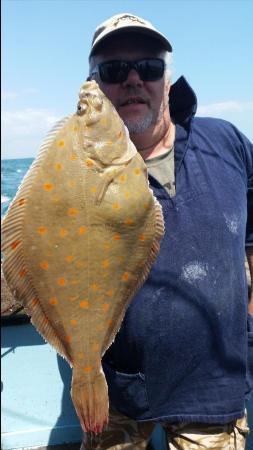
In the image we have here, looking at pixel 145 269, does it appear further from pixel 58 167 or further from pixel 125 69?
pixel 125 69

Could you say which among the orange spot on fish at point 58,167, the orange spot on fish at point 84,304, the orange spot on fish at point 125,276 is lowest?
the orange spot on fish at point 84,304

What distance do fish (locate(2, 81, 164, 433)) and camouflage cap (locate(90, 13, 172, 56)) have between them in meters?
0.61

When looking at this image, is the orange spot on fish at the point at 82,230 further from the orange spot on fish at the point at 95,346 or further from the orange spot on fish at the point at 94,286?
the orange spot on fish at the point at 95,346

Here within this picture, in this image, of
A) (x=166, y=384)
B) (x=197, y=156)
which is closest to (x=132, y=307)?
(x=166, y=384)

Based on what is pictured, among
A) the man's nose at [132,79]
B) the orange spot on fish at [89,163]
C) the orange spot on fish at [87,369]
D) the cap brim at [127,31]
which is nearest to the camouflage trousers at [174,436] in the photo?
the orange spot on fish at [87,369]

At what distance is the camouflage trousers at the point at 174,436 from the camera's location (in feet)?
7.95

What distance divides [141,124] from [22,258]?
3.42 feet

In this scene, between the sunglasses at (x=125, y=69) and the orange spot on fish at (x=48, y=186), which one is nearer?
the orange spot on fish at (x=48, y=186)

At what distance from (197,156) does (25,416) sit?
9.55 ft

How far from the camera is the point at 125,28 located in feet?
7.48

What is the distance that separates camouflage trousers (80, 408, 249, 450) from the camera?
2424mm

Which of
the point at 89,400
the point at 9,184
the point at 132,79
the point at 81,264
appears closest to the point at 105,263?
the point at 81,264

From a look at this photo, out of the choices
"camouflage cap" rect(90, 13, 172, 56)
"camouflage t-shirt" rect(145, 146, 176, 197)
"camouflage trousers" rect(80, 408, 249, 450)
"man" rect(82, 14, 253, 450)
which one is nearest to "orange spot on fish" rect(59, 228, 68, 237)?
"man" rect(82, 14, 253, 450)

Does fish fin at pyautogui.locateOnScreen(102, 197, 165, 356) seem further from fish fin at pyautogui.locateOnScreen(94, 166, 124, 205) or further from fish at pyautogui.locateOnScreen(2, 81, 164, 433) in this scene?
fish fin at pyautogui.locateOnScreen(94, 166, 124, 205)
